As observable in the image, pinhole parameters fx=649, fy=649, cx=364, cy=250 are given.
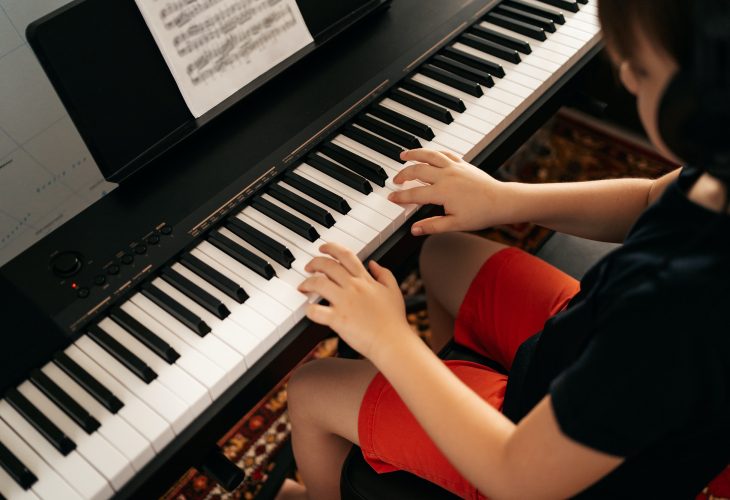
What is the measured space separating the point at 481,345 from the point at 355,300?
1.16 ft

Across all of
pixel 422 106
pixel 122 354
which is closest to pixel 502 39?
pixel 422 106

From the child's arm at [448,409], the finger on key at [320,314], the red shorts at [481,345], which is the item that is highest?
the finger on key at [320,314]

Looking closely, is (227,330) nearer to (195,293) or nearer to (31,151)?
(195,293)

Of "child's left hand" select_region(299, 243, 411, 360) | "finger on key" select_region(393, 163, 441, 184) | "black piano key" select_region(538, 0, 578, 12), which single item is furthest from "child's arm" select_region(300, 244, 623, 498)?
"black piano key" select_region(538, 0, 578, 12)

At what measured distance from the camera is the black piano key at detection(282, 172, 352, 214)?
1.16 m

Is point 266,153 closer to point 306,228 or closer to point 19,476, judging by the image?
point 306,228

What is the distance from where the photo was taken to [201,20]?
1.14m

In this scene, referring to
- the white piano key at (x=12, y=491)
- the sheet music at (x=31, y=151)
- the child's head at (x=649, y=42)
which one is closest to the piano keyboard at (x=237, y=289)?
the white piano key at (x=12, y=491)

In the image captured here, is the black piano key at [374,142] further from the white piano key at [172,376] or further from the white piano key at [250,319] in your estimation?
the white piano key at [172,376]

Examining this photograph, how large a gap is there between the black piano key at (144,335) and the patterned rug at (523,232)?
769 mm

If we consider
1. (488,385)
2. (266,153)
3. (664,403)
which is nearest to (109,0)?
(266,153)

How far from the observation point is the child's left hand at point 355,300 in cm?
97

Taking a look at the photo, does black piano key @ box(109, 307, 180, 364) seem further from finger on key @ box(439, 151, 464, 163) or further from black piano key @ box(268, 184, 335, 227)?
finger on key @ box(439, 151, 464, 163)

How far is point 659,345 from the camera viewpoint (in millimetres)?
696
